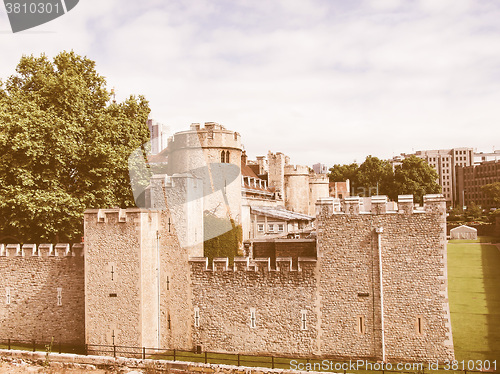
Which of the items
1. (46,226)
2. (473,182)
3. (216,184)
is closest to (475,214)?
(473,182)

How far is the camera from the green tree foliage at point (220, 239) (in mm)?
23094

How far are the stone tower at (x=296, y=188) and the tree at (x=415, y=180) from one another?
27.5 m

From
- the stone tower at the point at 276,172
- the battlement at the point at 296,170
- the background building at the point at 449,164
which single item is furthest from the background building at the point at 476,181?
the stone tower at the point at 276,172

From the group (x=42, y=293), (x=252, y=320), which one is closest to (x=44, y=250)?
(x=42, y=293)

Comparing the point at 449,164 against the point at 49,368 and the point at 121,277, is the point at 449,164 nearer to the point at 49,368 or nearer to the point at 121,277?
the point at 121,277

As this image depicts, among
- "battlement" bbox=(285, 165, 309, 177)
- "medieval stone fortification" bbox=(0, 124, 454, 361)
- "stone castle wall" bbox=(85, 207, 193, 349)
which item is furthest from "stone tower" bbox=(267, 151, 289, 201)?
"stone castle wall" bbox=(85, 207, 193, 349)

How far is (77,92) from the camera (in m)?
26.2

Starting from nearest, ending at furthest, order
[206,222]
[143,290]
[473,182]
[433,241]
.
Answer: [433,241] → [143,290] → [206,222] → [473,182]

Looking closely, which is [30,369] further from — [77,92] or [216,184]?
[77,92]

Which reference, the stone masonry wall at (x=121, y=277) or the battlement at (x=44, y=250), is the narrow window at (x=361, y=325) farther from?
the battlement at (x=44, y=250)

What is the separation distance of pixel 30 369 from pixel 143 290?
6052 mm

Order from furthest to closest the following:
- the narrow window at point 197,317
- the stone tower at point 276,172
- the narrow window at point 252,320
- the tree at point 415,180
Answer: the tree at point 415,180 → the stone tower at point 276,172 → the narrow window at point 197,317 → the narrow window at point 252,320

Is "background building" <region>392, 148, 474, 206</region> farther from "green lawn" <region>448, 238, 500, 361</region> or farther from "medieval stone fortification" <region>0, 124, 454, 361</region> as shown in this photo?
"medieval stone fortification" <region>0, 124, 454, 361</region>

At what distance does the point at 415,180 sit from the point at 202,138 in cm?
5931
